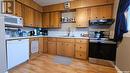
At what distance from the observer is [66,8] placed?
4.05m

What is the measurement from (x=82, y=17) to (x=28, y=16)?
218 centimetres

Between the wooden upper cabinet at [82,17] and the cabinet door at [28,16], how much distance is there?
1.94 m

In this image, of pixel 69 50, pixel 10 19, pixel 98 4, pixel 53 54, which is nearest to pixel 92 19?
pixel 98 4

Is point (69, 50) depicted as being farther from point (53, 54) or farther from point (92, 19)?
point (92, 19)

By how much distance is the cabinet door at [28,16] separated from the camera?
3.57 meters

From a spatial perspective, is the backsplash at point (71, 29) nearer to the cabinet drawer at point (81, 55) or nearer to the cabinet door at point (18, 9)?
the cabinet drawer at point (81, 55)

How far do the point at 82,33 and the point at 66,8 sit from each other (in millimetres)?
1290

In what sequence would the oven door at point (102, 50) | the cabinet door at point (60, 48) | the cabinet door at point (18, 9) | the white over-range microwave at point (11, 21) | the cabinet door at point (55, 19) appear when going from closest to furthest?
the white over-range microwave at point (11, 21)
the oven door at point (102, 50)
the cabinet door at point (18, 9)
the cabinet door at point (60, 48)
the cabinet door at point (55, 19)

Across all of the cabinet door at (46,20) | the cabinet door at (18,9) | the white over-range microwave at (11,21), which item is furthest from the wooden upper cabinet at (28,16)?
the cabinet door at (46,20)

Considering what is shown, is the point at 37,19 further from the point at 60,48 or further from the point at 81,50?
the point at 81,50

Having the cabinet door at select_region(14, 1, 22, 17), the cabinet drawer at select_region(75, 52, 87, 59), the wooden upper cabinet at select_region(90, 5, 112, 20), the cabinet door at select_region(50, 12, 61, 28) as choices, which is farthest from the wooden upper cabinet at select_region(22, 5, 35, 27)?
the wooden upper cabinet at select_region(90, 5, 112, 20)

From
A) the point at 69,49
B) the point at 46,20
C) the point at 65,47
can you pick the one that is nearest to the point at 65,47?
the point at 65,47

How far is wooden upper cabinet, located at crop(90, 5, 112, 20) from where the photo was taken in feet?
11.2

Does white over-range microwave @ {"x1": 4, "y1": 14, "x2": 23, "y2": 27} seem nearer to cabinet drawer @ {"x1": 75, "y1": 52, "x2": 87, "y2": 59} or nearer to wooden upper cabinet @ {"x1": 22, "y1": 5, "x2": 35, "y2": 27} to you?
wooden upper cabinet @ {"x1": 22, "y1": 5, "x2": 35, "y2": 27}
